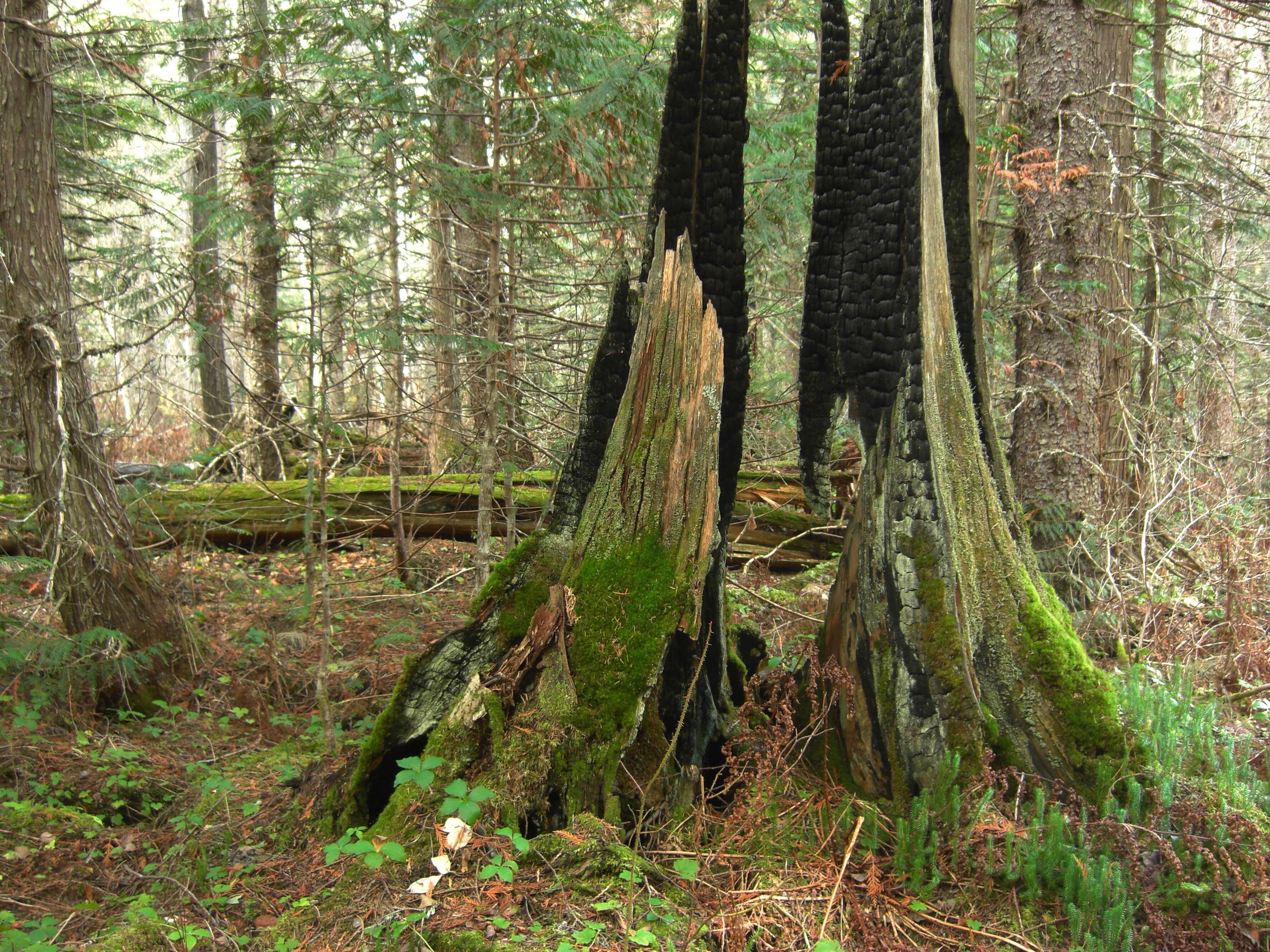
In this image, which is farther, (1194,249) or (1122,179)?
(1194,249)

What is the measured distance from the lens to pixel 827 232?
399 cm

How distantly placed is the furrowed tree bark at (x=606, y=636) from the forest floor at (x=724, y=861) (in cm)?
24

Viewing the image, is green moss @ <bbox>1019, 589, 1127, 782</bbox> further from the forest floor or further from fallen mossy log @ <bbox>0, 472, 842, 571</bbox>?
fallen mossy log @ <bbox>0, 472, 842, 571</bbox>

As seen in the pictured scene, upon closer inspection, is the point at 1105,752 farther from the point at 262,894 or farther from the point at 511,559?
the point at 262,894

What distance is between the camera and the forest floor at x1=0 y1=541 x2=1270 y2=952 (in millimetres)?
2762

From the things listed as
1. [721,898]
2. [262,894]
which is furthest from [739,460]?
[262,894]

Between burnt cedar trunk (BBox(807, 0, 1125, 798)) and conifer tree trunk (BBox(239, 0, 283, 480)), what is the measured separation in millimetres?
3139

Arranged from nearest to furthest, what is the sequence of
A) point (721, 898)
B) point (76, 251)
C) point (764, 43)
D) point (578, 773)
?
point (721, 898), point (578, 773), point (764, 43), point (76, 251)

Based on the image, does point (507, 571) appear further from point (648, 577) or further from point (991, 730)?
point (991, 730)

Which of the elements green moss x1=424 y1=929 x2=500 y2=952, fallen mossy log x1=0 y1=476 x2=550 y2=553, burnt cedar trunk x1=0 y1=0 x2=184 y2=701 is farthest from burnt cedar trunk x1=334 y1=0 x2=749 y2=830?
fallen mossy log x1=0 y1=476 x2=550 y2=553

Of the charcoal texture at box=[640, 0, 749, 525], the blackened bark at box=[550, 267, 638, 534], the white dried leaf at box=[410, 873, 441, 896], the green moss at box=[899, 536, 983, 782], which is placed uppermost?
the charcoal texture at box=[640, 0, 749, 525]

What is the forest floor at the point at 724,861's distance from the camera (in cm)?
276

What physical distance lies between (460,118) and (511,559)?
3.91 m

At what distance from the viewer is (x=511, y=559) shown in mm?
3975
